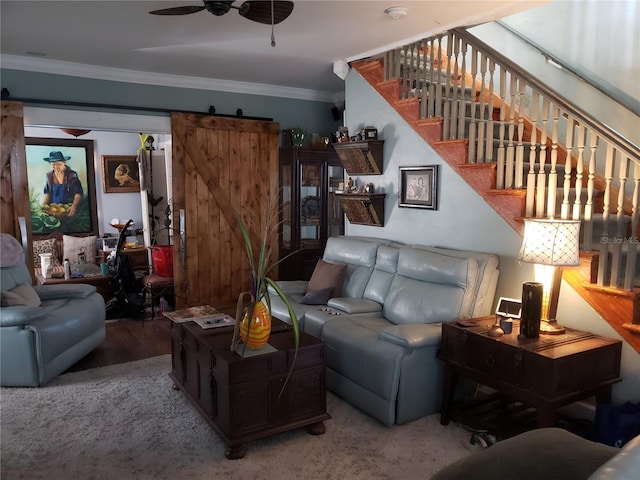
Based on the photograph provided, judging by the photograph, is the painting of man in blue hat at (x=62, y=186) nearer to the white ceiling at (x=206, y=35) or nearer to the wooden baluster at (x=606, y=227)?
the white ceiling at (x=206, y=35)

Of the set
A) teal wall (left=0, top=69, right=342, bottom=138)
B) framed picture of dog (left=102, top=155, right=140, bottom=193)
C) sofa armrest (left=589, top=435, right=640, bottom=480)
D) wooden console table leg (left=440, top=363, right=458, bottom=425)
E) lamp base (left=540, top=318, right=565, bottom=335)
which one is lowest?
wooden console table leg (left=440, top=363, right=458, bottom=425)

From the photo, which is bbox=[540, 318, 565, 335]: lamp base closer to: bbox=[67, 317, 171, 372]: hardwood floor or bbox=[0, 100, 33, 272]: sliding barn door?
bbox=[67, 317, 171, 372]: hardwood floor

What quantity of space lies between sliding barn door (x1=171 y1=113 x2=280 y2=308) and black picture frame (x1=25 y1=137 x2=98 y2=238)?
2.85m

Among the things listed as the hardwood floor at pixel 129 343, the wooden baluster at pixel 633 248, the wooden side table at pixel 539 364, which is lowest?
the hardwood floor at pixel 129 343

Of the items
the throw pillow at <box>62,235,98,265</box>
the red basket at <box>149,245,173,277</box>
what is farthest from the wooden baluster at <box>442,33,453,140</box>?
the throw pillow at <box>62,235,98,265</box>

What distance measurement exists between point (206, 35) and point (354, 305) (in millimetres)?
2446

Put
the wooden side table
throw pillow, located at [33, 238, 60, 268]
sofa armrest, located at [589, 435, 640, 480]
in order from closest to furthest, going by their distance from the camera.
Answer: sofa armrest, located at [589, 435, 640, 480]
the wooden side table
throw pillow, located at [33, 238, 60, 268]

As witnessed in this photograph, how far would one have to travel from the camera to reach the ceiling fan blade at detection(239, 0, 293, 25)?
2711 mm

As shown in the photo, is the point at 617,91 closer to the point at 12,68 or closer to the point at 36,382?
the point at 36,382

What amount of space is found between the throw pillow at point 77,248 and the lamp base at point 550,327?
593 cm

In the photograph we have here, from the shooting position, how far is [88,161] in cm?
766

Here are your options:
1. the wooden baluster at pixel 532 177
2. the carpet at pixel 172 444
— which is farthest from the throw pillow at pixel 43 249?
the wooden baluster at pixel 532 177

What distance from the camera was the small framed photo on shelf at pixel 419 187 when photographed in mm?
4127

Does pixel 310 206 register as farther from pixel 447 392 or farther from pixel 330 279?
pixel 447 392
